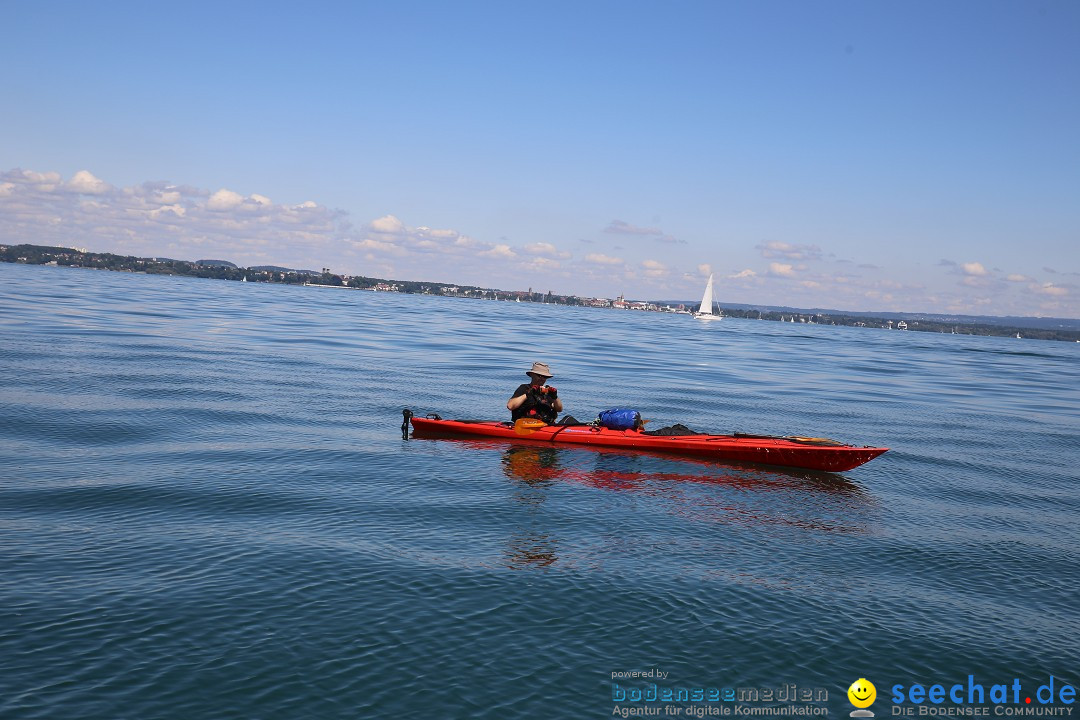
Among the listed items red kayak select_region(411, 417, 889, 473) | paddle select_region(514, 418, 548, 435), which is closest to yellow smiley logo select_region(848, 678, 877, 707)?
red kayak select_region(411, 417, 889, 473)

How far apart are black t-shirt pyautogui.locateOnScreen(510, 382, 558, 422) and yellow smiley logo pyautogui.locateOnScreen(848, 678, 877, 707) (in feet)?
35.7

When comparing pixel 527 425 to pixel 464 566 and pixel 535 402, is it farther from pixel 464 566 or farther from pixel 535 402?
pixel 464 566

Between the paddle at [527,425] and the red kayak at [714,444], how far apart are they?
0.02 m

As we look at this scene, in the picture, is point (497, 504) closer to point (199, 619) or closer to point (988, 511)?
point (199, 619)

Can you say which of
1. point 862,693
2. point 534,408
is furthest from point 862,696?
point 534,408

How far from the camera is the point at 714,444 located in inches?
648

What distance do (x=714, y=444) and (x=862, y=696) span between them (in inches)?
368

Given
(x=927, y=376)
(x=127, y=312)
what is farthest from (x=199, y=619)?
(x=127, y=312)

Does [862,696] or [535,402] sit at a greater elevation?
[535,402]

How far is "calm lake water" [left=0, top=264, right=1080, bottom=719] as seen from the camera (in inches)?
276

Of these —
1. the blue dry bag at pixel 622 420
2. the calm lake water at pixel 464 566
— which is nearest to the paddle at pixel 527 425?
the calm lake water at pixel 464 566

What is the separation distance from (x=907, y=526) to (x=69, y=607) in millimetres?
12519

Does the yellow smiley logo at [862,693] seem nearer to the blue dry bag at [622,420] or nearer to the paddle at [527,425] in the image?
the blue dry bag at [622,420]

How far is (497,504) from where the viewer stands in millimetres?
12789
